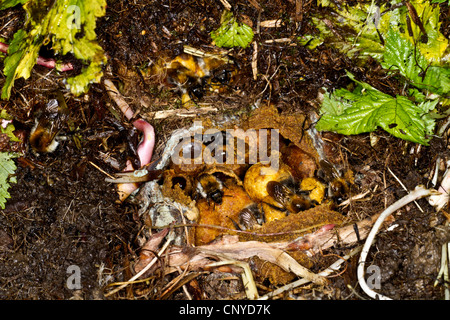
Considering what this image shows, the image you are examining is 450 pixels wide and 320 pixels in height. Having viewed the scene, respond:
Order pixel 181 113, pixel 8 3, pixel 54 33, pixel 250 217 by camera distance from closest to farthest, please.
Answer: pixel 54 33, pixel 8 3, pixel 250 217, pixel 181 113

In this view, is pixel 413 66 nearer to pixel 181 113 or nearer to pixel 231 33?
pixel 231 33

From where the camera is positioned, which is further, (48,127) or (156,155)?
(156,155)

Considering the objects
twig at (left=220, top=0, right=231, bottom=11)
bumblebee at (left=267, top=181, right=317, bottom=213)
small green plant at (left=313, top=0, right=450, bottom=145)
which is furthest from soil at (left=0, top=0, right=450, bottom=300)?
bumblebee at (left=267, top=181, right=317, bottom=213)

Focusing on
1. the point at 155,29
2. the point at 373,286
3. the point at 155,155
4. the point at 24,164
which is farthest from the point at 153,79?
the point at 373,286

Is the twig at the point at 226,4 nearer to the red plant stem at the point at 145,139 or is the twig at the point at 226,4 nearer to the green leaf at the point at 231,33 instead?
the green leaf at the point at 231,33

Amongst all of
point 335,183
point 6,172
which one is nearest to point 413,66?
point 335,183

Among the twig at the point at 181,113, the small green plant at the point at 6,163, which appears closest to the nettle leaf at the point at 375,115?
the twig at the point at 181,113

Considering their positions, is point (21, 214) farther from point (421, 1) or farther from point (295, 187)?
point (421, 1)
